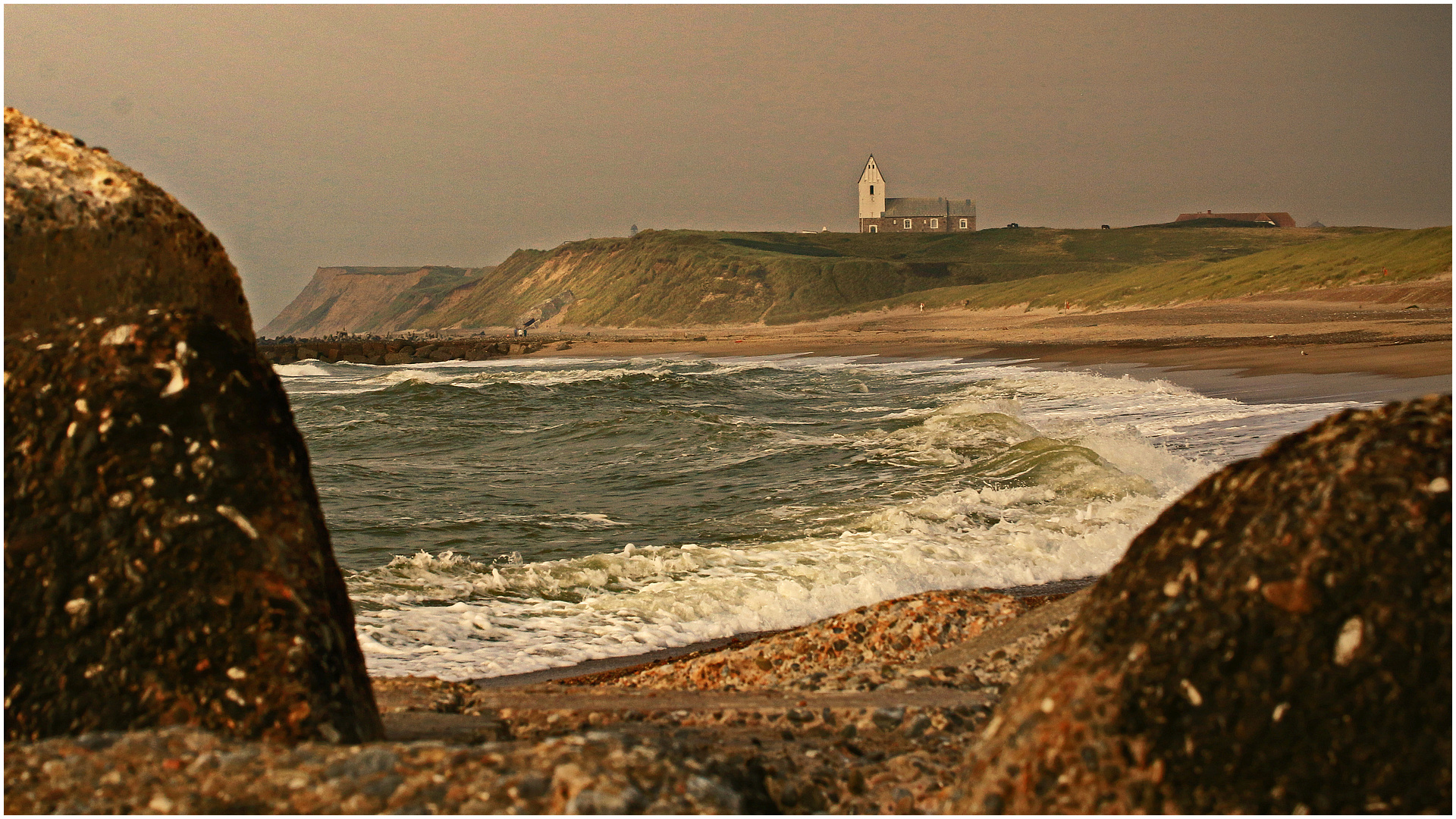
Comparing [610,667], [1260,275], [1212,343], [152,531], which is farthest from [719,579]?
[1260,275]

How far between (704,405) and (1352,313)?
1176 inches

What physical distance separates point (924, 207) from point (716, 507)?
547 feet

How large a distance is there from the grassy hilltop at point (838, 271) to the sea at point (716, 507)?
49.7m

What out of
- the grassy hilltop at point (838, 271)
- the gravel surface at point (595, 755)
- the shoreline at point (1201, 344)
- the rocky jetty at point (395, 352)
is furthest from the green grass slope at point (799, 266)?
the gravel surface at point (595, 755)

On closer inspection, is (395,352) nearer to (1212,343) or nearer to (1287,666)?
(1212,343)

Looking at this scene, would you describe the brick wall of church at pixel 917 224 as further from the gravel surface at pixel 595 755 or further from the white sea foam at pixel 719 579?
the gravel surface at pixel 595 755

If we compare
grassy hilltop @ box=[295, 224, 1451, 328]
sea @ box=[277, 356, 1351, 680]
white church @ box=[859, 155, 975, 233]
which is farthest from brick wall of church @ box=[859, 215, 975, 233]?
sea @ box=[277, 356, 1351, 680]

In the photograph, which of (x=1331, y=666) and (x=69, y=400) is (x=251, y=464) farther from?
(x=1331, y=666)

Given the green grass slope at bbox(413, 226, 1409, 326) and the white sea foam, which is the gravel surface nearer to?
the white sea foam

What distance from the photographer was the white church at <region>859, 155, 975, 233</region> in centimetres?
17275

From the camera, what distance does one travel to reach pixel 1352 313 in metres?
43.5

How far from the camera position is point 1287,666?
8.55 ft

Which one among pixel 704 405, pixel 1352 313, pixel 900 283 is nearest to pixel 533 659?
pixel 704 405

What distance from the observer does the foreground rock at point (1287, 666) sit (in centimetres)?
258
